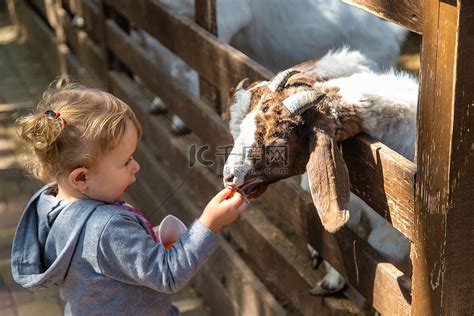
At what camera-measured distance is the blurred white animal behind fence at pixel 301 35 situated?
4.77m

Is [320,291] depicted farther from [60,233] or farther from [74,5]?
[74,5]

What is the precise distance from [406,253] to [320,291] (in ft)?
1.57

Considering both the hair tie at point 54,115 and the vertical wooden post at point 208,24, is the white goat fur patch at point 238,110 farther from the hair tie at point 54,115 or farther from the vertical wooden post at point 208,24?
the vertical wooden post at point 208,24

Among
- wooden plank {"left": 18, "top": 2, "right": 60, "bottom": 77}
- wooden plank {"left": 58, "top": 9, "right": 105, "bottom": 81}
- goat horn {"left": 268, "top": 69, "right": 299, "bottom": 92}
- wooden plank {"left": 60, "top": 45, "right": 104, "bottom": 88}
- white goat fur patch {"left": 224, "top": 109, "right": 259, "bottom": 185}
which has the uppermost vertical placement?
goat horn {"left": 268, "top": 69, "right": 299, "bottom": 92}

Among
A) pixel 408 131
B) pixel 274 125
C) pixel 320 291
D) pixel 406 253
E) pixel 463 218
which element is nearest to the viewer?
pixel 463 218

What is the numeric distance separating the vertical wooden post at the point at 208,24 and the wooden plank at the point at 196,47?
1.6 inches

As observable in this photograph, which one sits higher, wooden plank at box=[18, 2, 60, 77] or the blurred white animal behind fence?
the blurred white animal behind fence

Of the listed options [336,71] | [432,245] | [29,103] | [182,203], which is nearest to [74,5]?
[29,103]

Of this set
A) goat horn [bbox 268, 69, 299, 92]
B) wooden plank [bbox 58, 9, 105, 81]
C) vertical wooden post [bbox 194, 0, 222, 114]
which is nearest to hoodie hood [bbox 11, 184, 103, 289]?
goat horn [bbox 268, 69, 299, 92]

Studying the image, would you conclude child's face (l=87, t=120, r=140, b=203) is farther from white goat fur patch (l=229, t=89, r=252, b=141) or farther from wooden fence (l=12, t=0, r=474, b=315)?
wooden fence (l=12, t=0, r=474, b=315)

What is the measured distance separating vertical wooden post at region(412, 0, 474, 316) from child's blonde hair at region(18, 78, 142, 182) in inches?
35.8

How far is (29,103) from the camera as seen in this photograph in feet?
22.2

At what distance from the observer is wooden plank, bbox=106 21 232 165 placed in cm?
373

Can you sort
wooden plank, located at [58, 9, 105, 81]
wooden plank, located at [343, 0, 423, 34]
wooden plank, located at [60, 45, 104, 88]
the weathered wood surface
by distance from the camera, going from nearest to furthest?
wooden plank, located at [343, 0, 423, 34]
the weathered wood surface
wooden plank, located at [58, 9, 105, 81]
wooden plank, located at [60, 45, 104, 88]
